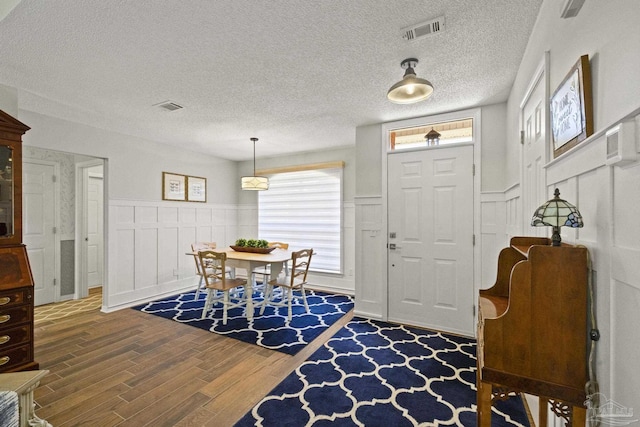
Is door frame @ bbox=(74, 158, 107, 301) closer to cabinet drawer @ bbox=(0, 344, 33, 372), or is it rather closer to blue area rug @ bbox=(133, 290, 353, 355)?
blue area rug @ bbox=(133, 290, 353, 355)

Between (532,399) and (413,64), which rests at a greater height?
(413,64)

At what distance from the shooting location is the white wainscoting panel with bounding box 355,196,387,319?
3629 mm

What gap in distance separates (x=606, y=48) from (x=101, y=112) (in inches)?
166

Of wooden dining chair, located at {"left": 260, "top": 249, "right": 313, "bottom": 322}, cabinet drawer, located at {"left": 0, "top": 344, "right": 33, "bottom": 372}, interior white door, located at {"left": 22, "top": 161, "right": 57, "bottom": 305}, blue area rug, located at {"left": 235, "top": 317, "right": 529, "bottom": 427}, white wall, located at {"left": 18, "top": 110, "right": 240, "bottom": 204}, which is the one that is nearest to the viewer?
blue area rug, located at {"left": 235, "top": 317, "right": 529, "bottom": 427}

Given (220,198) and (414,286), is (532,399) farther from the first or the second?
(220,198)

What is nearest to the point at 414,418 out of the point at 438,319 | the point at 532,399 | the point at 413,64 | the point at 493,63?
the point at 532,399

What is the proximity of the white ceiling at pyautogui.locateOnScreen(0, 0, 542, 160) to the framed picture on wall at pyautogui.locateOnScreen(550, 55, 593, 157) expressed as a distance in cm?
71

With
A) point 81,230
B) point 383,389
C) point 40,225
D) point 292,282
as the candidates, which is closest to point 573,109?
point 383,389

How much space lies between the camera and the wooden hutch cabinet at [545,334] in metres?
1.08

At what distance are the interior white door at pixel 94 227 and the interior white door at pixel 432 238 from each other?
5127 millimetres

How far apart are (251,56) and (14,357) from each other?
3.04 metres

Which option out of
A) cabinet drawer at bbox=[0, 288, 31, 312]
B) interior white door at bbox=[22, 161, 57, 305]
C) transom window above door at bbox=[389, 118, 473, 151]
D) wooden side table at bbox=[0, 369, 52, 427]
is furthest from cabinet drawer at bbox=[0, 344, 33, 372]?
transom window above door at bbox=[389, 118, 473, 151]

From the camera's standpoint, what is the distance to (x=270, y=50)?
80.7 inches

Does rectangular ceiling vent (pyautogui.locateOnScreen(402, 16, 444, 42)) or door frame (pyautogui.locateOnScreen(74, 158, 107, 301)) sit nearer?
rectangular ceiling vent (pyautogui.locateOnScreen(402, 16, 444, 42))
